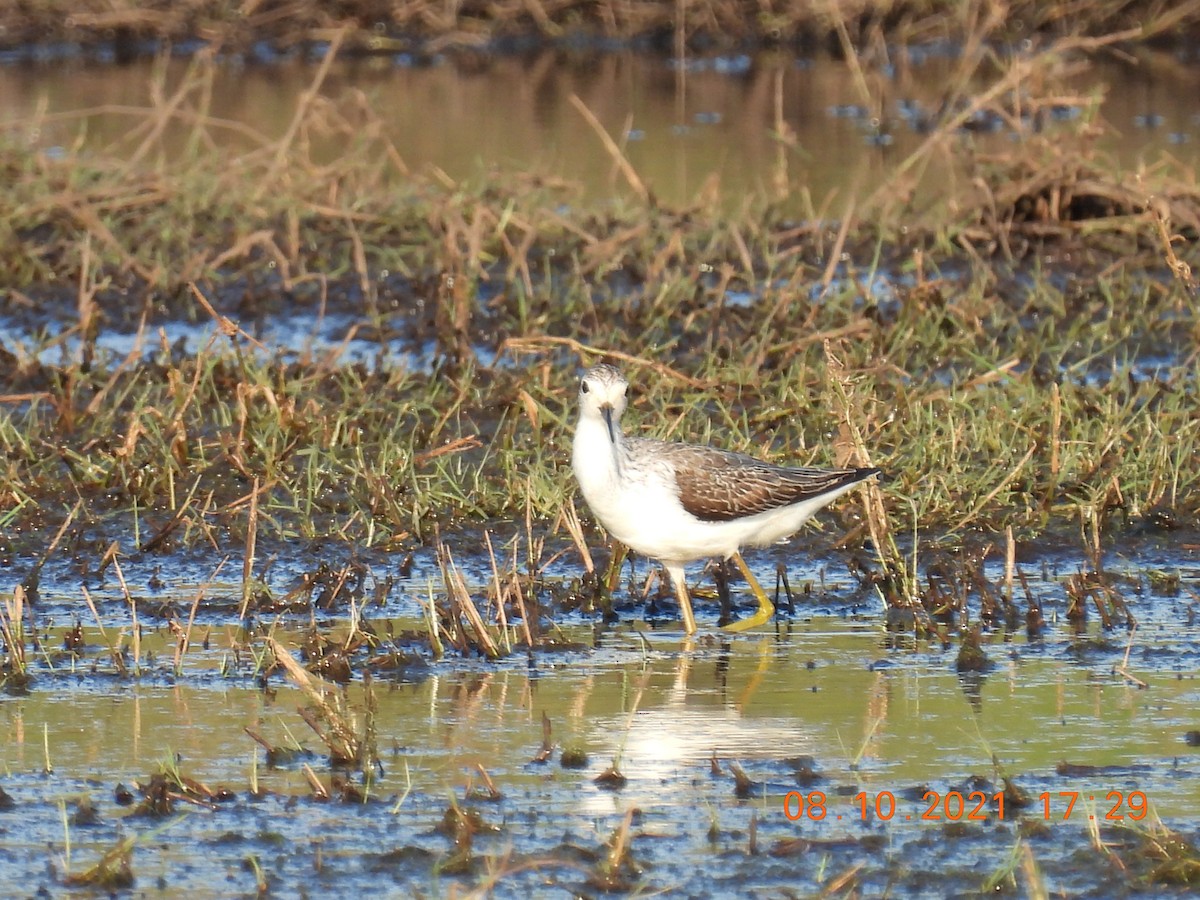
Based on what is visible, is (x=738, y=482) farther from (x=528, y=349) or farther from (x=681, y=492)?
(x=528, y=349)

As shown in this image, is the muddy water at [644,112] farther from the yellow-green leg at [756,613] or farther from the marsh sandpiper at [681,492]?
the yellow-green leg at [756,613]

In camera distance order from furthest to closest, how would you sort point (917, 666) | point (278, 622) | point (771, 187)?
point (771, 187) < point (278, 622) < point (917, 666)

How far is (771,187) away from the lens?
13625 millimetres

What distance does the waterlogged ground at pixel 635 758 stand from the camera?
4.42m

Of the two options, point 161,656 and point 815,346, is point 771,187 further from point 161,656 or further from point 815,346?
point 161,656

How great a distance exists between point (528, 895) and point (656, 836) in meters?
0.41

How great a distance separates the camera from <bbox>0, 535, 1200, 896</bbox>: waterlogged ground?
4422 millimetres

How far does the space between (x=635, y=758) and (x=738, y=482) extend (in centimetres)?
164

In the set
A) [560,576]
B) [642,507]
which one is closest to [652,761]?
[642,507]

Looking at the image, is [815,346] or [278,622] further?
[815,346]

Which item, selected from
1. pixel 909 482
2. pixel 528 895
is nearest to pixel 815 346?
pixel 909 482

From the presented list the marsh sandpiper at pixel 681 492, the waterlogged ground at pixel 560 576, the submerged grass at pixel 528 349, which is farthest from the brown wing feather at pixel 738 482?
the waterlogged ground at pixel 560 576
